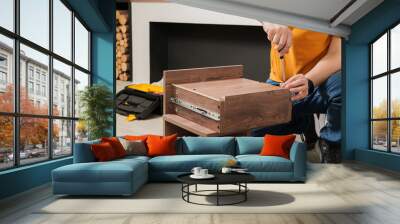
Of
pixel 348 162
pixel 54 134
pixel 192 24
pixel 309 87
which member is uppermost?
pixel 192 24

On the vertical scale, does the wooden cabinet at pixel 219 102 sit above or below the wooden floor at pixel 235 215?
above

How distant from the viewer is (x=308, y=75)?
8.16 m

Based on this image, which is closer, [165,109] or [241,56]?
[165,109]

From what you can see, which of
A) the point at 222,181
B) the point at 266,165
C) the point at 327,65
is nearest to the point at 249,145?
the point at 266,165

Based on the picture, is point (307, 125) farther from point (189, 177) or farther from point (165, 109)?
point (189, 177)

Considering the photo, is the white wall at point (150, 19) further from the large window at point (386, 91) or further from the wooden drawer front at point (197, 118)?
the large window at point (386, 91)

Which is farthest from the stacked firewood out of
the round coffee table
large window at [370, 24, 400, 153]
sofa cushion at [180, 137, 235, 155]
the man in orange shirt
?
large window at [370, 24, 400, 153]

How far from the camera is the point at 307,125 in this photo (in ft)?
26.8

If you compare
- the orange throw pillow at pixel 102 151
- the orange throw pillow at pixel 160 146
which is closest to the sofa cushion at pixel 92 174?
the orange throw pillow at pixel 102 151

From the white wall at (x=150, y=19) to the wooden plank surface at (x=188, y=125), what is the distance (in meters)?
1.21

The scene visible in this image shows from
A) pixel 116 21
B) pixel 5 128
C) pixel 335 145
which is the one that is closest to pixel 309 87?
pixel 335 145

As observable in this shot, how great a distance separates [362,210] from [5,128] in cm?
402

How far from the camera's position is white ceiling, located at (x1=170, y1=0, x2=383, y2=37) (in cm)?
724

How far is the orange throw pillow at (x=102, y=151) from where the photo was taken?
5.32 meters
